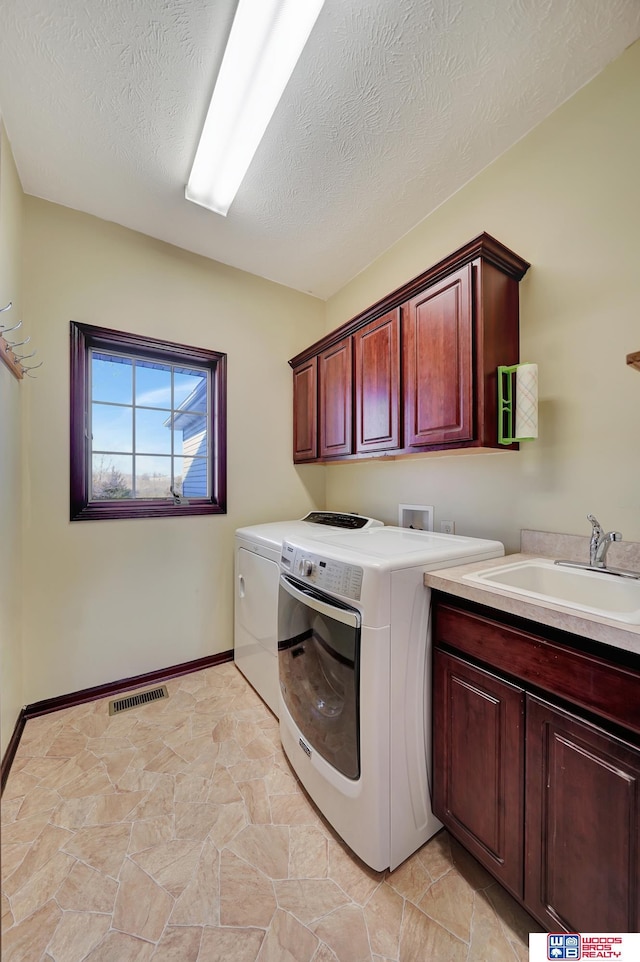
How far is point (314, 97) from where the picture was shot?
60.5 inches

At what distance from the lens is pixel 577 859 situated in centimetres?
96

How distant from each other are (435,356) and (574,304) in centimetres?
55

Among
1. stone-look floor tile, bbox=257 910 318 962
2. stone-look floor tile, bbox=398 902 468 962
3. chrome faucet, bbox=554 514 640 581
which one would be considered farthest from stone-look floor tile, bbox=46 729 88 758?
chrome faucet, bbox=554 514 640 581

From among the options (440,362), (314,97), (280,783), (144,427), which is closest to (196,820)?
(280,783)

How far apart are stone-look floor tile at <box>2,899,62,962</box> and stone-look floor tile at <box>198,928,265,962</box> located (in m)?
0.45

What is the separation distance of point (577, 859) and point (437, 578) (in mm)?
738

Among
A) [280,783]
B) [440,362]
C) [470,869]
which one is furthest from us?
[440,362]

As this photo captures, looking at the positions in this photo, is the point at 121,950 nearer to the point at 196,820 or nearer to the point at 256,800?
the point at 196,820

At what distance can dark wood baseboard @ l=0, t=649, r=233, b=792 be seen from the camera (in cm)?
Answer: 178

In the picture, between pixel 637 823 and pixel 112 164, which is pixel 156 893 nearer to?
pixel 637 823

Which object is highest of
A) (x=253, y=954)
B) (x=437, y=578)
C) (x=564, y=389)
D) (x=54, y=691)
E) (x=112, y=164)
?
(x=112, y=164)

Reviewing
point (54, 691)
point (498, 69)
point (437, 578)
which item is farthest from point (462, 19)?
point (54, 691)

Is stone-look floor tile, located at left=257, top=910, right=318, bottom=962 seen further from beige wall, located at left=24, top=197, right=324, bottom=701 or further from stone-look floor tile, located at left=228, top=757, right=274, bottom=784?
beige wall, located at left=24, top=197, right=324, bottom=701

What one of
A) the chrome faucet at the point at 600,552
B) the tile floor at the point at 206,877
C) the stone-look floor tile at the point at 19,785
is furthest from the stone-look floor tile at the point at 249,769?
the chrome faucet at the point at 600,552
